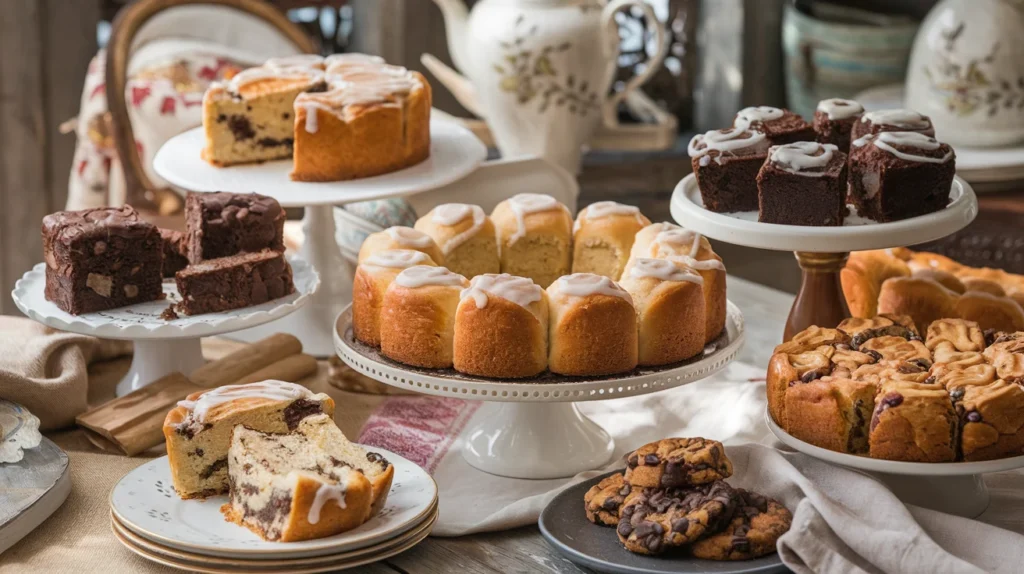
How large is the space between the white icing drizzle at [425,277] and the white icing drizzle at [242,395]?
18 cm

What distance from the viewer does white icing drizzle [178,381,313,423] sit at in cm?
146

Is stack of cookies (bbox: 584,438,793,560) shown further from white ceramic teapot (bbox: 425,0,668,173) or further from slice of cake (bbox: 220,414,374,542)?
white ceramic teapot (bbox: 425,0,668,173)

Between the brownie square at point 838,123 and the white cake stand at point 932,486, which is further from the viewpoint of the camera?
the brownie square at point 838,123

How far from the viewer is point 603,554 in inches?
51.9

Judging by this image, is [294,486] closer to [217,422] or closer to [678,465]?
[217,422]

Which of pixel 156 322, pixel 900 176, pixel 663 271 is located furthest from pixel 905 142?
pixel 156 322

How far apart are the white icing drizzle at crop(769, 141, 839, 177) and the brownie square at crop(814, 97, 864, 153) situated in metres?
0.15

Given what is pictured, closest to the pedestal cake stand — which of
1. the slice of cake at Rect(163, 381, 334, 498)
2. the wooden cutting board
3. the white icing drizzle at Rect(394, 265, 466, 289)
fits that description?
the white icing drizzle at Rect(394, 265, 466, 289)

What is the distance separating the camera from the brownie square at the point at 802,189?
1.60 meters

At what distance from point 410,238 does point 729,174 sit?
1.45 ft

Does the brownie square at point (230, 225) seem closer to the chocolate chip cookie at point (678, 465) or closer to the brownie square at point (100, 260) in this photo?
the brownie square at point (100, 260)

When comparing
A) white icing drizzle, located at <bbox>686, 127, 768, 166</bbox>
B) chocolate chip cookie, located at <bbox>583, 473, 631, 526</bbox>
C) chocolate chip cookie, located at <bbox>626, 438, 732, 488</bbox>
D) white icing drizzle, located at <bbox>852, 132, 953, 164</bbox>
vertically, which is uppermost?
white icing drizzle, located at <bbox>852, 132, 953, 164</bbox>

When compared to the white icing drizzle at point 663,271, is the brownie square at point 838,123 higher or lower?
higher

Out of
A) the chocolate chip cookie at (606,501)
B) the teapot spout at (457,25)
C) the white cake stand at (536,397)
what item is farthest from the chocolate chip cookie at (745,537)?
the teapot spout at (457,25)
